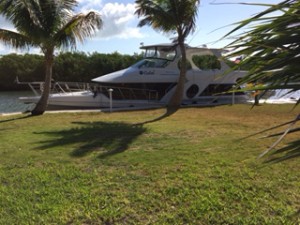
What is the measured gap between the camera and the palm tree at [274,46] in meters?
1.30

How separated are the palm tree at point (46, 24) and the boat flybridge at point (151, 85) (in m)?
4.08

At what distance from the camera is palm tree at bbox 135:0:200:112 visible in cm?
1659

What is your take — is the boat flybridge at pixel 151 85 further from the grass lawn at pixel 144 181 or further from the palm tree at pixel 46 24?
the grass lawn at pixel 144 181

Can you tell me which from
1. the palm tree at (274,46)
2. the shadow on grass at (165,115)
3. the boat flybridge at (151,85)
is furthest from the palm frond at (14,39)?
the palm tree at (274,46)

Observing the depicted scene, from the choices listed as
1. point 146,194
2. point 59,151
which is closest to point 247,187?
point 146,194

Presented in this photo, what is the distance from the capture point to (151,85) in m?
19.9

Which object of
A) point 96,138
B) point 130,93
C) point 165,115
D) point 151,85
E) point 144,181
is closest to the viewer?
point 144,181

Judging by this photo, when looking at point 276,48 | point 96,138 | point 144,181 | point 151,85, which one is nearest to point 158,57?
point 151,85

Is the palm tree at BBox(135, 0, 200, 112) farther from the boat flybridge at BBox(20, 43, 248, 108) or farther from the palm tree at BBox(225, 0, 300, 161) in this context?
the palm tree at BBox(225, 0, 300, 161)

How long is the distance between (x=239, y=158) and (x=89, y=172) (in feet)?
8.21

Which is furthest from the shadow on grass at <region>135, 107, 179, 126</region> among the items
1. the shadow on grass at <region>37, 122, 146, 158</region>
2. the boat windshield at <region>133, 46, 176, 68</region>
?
the boat windshield at <region>133, 46, 176, 68</region>

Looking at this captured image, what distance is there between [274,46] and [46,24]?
13.2 m

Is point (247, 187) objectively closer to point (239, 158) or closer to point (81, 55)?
point (239, 158)

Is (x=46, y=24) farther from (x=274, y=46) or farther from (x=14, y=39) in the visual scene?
(x=274, y=46)
